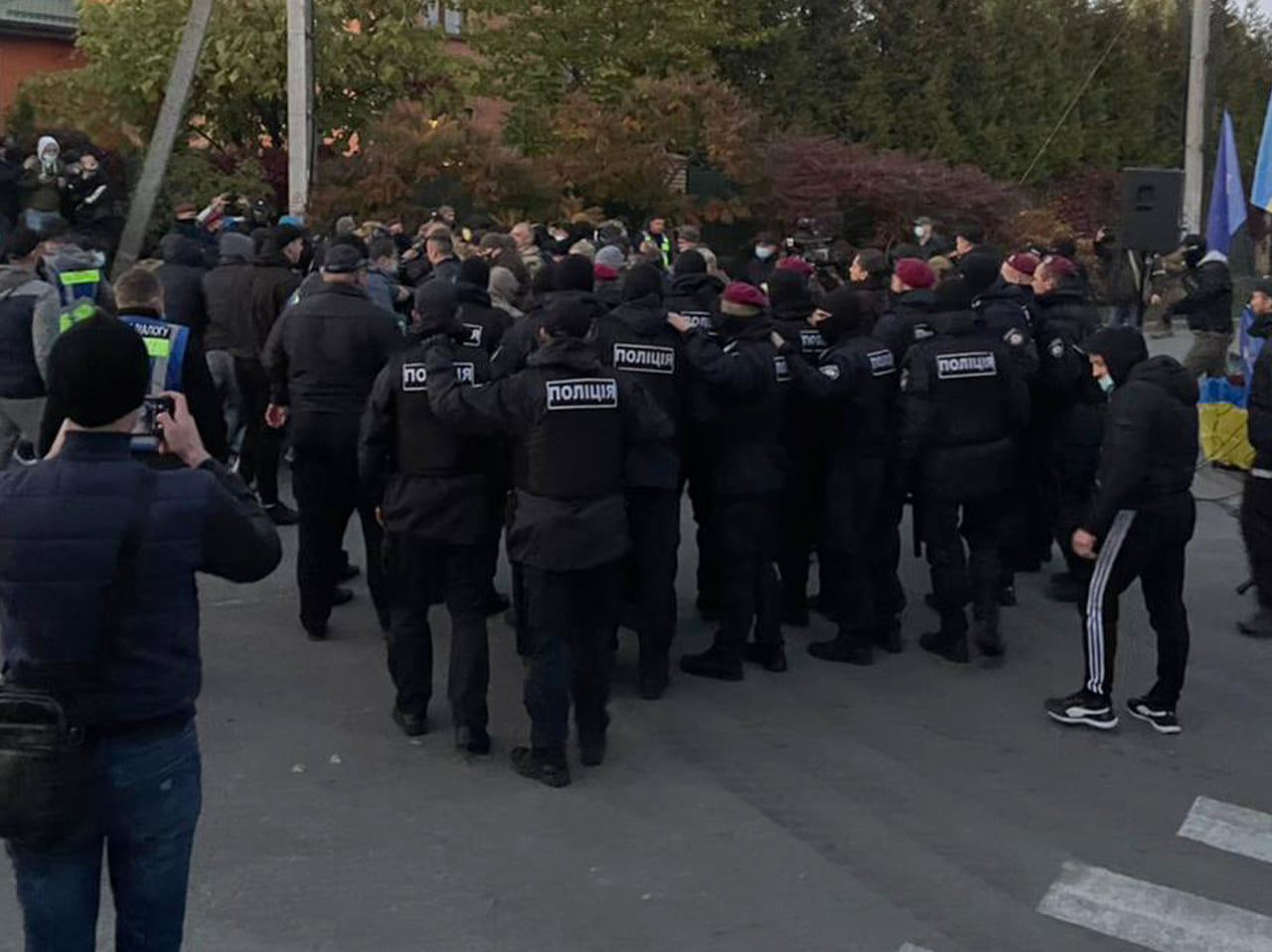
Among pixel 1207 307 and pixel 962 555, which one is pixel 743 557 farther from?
pixel 1207 307

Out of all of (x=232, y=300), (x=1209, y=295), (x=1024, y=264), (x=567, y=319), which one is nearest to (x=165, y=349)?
(x=567, y=319)

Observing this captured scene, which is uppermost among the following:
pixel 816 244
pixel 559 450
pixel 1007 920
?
pixel 816 244

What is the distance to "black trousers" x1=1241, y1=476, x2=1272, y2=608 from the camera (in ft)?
29.4

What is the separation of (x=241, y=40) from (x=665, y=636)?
14.2m

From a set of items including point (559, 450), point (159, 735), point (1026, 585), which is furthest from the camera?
point (1026, 585)

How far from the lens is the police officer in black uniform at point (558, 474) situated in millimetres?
6258

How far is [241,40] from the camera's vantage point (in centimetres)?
1927

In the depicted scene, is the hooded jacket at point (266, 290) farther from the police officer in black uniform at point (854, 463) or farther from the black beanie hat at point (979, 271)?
the black beanie hat at point (979, 271)

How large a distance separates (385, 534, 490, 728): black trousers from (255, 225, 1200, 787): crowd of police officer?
0.03 ft

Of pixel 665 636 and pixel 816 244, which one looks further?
pixel 816 244

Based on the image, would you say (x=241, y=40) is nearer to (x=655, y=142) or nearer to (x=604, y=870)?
(x=655, y=142)

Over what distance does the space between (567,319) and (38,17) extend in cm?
2724

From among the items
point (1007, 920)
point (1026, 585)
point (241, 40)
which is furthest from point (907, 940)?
point (241, 40)

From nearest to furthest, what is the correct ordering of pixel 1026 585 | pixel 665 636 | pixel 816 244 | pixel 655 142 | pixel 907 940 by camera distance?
pixel 907 940
pixel 665 636
pixel 1026 585
pixel 816 244
pixel 655 142
